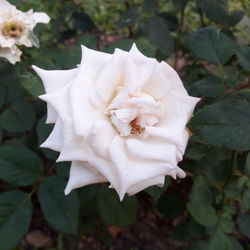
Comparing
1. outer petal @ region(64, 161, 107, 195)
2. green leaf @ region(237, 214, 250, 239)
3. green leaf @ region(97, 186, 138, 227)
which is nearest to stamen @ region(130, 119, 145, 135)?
outer petal @ region(64, 161, 107, 195)

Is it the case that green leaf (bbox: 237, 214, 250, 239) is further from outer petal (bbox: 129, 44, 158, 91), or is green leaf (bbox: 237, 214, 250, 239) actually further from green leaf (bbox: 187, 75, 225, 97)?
outer petal (bbox: 129, 44, 158, 91)

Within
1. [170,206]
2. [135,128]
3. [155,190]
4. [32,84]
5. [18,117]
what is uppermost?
[135,128]

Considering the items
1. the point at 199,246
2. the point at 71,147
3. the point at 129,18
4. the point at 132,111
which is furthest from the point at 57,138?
the point at 129,18

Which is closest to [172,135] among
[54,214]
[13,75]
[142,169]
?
[142,169]

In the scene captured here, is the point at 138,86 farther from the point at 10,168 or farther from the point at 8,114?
the point at 8,114

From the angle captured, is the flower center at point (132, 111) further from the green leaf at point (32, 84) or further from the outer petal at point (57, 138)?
the green leaf at point (32, 84)

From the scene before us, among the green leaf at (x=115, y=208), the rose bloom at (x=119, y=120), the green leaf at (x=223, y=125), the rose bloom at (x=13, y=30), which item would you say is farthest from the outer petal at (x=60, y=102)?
the green leaf at (x=115, y=208)

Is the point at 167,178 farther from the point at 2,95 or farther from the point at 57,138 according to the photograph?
the point at 2,95
